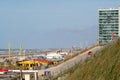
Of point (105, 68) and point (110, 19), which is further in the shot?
point (110, 19)

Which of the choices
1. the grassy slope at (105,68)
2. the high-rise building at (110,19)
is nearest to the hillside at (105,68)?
the grassy slope at (105,68)

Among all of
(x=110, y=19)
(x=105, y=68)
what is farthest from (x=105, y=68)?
(x=110, y=19)

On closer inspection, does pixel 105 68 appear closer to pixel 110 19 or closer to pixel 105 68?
pixel 105 68

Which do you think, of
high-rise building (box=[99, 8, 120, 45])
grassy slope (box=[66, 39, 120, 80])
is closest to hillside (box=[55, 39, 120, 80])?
grassy slope (box=[66, 39, 120, 80])

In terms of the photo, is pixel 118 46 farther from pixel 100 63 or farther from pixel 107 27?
pixel 107 27

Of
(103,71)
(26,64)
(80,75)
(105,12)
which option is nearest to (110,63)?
(103,71)

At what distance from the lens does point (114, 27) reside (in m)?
58.5

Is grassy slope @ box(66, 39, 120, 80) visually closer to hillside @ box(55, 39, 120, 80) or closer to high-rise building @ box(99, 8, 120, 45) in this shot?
hillside @ box(55, 39, 120, 80)

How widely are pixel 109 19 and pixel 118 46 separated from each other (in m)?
56.2

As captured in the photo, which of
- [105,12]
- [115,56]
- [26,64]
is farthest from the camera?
[105,12]

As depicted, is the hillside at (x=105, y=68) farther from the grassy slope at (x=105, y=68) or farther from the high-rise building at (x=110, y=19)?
the high-rise building at (x=110, y=19)

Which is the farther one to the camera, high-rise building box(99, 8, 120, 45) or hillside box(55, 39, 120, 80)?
high-rise building box(99, 8, 120, 45)

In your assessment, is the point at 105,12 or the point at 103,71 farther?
the point at 105,12

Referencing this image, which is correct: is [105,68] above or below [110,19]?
below
